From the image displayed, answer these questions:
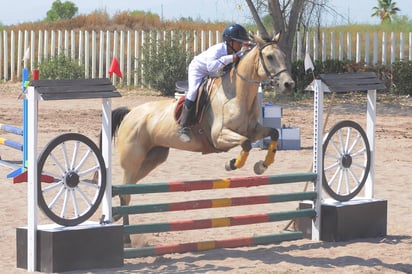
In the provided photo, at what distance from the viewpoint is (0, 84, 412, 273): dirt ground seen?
858 cm

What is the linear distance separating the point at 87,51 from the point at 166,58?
3.43 meters

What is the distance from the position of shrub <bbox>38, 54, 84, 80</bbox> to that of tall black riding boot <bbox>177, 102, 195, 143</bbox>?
1690 centimetres

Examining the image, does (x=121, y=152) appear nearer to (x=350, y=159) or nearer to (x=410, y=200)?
(x=350, y=159)

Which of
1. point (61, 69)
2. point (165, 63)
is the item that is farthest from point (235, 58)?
point (61, 69)

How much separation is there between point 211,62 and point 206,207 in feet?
4.30

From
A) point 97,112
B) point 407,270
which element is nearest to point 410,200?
point 407,270

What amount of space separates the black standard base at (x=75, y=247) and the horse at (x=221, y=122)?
40.2 inches

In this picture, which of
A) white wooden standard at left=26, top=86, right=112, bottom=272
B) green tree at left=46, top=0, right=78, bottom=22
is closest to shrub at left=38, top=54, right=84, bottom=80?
white wooden standard at left=26, top=86, right=112, bottom=272

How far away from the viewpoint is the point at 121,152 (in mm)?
9711

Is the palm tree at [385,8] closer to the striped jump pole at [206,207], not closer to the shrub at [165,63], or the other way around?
the shrub at [165,63]

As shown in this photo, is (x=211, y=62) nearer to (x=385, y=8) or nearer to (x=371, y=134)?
(x=371, y=134)

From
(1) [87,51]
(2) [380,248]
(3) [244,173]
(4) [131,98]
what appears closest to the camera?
(2) [380,248]

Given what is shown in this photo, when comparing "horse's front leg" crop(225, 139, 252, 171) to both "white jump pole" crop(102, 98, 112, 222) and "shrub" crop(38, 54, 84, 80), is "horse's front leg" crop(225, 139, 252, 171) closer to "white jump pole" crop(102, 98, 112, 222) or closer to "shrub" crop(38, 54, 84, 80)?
"white jump pole" crop(102, 98, 112, 222)

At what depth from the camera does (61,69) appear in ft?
85.0
